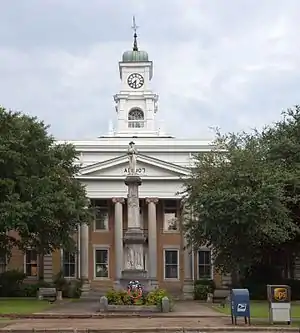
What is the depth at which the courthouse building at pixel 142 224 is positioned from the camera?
56.4 meters

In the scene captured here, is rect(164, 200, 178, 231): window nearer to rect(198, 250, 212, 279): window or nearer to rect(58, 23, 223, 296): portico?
rect(58, 23, 223, 296): portico

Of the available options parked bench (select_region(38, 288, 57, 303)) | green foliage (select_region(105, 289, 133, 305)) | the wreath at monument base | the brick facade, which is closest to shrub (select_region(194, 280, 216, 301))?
the brick facade

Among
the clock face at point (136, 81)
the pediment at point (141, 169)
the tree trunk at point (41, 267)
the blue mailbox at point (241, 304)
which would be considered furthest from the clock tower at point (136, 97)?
the blue mailbox at point (241, 304)

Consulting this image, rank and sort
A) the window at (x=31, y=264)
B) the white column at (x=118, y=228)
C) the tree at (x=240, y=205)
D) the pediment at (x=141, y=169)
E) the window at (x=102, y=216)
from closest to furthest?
the tree at (x=240, y=205) → the white column at (x=118, y=228) → the pediment at (x=141, y=169) → the window at (x=31, y=264) → the window at (x=102, y=216)

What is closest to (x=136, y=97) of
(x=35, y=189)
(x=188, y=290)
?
(x=188, y=290)

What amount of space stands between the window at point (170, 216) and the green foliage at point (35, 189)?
14436 millimetres

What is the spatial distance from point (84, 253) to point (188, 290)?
28.9ft

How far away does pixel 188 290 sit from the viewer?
5431 cm

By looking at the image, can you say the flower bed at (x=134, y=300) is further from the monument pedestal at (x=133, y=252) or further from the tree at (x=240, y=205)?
the tree at (x=240, y=205)

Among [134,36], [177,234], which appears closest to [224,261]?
[177,234]

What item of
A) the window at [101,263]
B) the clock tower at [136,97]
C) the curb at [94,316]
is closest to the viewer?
the curb at [94,316]

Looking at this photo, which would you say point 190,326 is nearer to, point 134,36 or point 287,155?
point 287,155

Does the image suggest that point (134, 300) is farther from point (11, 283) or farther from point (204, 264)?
point (204, 264)

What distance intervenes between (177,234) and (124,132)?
17810mm
